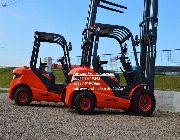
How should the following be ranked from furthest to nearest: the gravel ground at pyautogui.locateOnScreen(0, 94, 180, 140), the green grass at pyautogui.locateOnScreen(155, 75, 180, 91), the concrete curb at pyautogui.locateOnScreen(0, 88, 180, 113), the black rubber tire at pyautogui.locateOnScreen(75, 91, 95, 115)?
the green grass at pyautogui.locateOnScreen(155, 75, 180, 91) → the concrete curb at pyautogui.locateOnScreen(0, 88, 180, 113) → the black rubber tire at pyautogui.locateOnScreen(75, 91, 95, 115) → the gravel ground at pyautogui.locateOnScreen(0, 94, 180, 140)

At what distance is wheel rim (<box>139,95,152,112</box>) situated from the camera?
1307 cm

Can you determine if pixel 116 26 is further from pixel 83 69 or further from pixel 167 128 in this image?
pixel 167 128

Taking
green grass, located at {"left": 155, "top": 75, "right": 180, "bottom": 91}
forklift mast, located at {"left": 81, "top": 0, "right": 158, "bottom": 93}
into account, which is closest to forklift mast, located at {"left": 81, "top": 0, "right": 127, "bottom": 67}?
forklift mast, located at {"left": 81, "top": 0, "right": 158, "bottom": 93}

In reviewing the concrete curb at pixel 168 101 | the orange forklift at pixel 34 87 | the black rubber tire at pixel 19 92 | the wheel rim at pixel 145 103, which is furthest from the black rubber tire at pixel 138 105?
the black rubber tire at pixel 19 92

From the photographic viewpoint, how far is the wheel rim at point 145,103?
42.9ft

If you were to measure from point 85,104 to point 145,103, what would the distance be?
181cm

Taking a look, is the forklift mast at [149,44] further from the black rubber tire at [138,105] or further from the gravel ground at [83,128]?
the gravel ground at [83,128]

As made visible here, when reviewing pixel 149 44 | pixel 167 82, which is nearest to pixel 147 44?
pixel 149 44

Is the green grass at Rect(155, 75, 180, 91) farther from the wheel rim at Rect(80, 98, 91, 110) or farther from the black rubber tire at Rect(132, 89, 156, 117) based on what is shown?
the wheel rim at Rect(80, 98, 91, 110)

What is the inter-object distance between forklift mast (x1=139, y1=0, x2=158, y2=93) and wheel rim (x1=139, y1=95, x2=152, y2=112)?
2.40ft

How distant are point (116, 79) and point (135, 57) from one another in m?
0.87

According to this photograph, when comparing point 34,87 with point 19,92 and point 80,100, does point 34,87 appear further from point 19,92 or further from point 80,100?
point 80,100

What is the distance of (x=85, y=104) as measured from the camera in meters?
12.9

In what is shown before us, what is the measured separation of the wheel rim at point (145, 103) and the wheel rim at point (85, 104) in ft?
5.08
